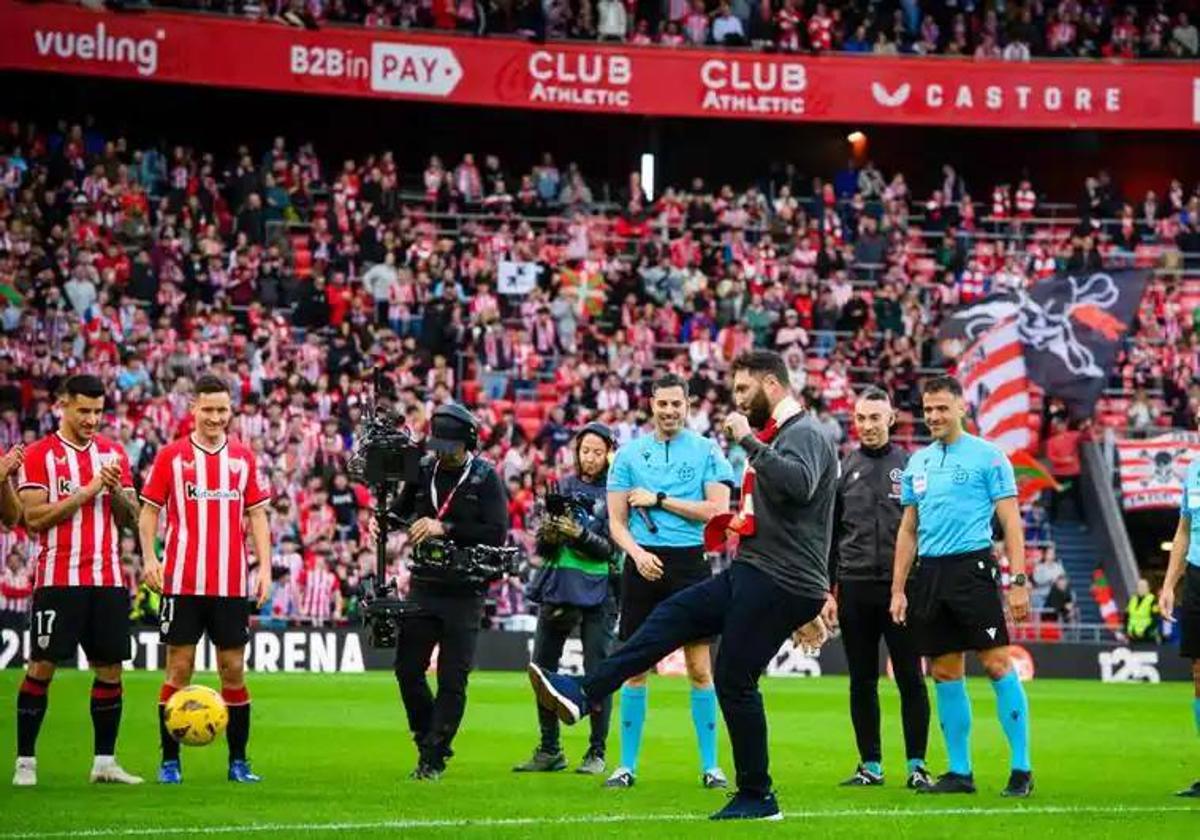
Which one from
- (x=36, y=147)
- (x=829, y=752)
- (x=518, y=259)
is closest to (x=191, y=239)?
(x=36, y=147)

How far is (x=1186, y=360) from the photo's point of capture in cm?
3912

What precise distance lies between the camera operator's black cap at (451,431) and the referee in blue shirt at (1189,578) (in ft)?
15.0

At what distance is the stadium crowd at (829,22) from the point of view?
4331 centimetres

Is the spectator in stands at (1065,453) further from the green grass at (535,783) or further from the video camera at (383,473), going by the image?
the video camera at (383,473)

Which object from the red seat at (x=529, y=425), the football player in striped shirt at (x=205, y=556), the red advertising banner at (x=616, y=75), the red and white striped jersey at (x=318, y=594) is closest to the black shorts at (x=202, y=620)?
the football player in striped shirt at (x=205, y=556)

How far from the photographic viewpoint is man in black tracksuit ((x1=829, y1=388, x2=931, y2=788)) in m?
13.8

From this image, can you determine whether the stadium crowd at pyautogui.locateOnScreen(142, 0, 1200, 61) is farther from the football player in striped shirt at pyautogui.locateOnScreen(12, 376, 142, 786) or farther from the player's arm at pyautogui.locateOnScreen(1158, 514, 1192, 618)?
the player's arm at pyautogui.locateOnScreen(1158, 514, 1192, 618)

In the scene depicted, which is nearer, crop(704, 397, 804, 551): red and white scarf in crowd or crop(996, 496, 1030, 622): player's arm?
crop(704, 397, 804, 551): red and white scarf in crowd

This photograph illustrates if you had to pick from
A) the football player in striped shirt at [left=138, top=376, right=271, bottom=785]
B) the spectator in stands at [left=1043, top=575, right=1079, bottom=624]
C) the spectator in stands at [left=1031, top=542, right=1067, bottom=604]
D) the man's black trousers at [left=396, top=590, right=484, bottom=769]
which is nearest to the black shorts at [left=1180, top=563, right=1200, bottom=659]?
the man's black trousers at [left=396, top=590, right=484, bottom=769]

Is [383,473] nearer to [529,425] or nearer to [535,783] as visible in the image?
[535,783]

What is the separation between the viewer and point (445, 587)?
1389 centimetres

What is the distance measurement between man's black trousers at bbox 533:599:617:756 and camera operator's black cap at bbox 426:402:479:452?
4.82 feet

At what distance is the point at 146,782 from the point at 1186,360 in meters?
29.5

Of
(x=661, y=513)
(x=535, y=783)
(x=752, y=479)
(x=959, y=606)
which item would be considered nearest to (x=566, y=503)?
(x=661, y=513)
